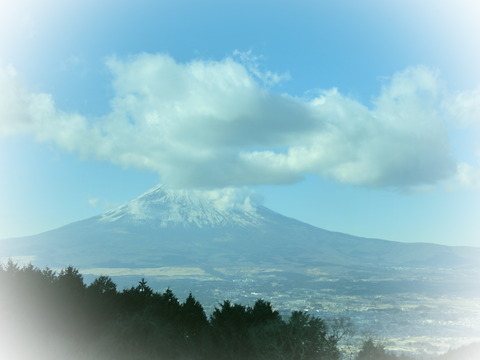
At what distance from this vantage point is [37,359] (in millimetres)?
26797

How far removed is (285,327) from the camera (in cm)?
3934

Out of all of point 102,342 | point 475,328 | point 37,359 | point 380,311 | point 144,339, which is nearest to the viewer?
point 37,359

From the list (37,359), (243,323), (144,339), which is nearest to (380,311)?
(243,323)

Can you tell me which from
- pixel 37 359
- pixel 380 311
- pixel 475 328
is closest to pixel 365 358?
pixel 37 359

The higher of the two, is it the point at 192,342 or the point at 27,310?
the point at 27,310

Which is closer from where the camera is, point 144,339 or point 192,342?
point 144,339

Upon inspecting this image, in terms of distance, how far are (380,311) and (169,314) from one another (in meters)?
123

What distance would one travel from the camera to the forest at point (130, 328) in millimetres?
32000

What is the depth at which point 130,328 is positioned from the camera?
1400 inches

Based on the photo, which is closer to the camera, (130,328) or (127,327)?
(127,327)

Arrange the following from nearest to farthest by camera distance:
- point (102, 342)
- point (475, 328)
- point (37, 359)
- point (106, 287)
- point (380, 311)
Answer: point (37, 359) → point (102, 342) → point (106, 287) → point (475, 328) → point (380, 311)

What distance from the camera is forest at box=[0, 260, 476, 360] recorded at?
105 feet

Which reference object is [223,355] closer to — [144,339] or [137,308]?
[144,339]

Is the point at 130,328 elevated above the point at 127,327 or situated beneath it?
situated beneath
